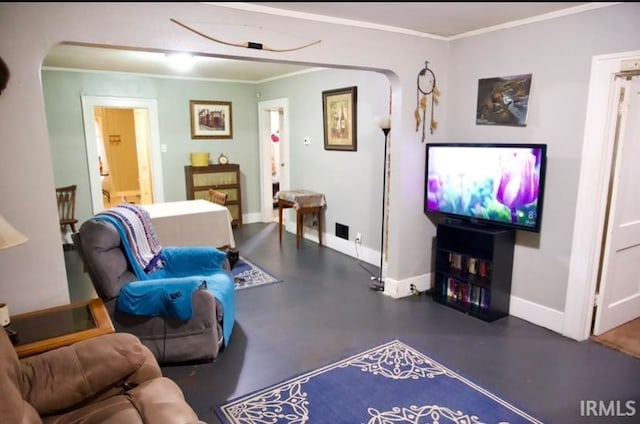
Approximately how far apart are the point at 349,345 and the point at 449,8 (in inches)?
95.9

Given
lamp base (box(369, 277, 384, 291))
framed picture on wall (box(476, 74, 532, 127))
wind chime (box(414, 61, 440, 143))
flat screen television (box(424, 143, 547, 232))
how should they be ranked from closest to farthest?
1. flat screen television (box(424, 143, 547, 232))
2. framed picture on wall (box(476, 74, 532, 127))
3. wind chime (box(414, 61, 440, 143))
4. lamp base (box(369, 277, 384, 291))

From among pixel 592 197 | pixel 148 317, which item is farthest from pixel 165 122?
pixel 592 197

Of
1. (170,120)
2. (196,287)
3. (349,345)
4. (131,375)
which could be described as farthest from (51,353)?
(170,120)

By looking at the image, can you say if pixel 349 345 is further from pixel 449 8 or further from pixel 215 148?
pixel 215 148

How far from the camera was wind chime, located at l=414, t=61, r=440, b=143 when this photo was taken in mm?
3613

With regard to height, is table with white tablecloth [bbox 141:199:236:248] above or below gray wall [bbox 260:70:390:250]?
below

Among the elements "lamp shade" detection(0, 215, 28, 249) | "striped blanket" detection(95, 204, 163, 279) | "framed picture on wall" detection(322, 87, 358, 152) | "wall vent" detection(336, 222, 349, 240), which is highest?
"framed picture on wall" detection(322, 87, 358, 152)

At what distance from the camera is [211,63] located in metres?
4.98

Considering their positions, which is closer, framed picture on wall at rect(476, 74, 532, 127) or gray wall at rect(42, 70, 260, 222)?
framed picture on wall at rect(476, 74, 532, 127)

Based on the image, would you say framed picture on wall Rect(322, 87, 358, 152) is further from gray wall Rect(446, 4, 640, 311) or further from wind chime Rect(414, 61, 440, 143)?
gray wall Rect(446, 4, 640, 311)

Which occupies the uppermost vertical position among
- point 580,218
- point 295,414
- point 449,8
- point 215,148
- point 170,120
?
point 449,8

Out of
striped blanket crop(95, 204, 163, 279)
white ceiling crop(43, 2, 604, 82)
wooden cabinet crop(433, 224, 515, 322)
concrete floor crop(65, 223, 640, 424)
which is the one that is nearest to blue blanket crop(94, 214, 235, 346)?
striped blanket crop(95, 204, 163, 279)

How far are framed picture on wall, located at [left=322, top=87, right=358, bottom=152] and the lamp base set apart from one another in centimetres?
162

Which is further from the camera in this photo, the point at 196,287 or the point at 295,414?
the point at 196,287
